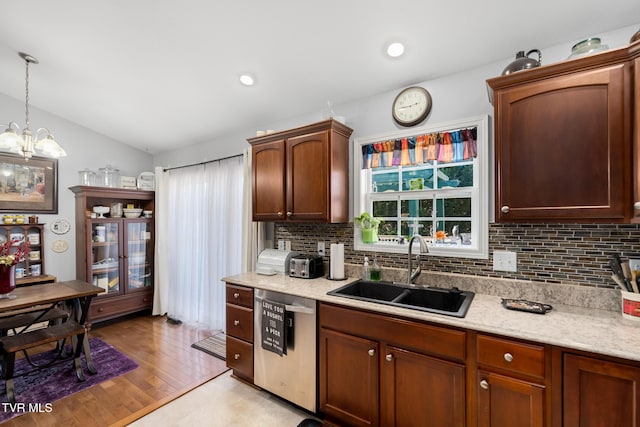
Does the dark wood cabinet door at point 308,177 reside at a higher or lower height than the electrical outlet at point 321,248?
higher

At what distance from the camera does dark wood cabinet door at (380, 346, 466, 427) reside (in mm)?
1463

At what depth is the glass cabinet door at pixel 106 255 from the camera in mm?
3775

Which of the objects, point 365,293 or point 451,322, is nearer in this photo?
point 451,322

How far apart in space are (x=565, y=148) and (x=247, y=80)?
2.25 meters

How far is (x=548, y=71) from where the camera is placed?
1491 millimetres

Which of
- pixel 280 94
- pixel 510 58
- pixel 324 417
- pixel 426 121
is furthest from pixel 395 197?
pixel 324 417

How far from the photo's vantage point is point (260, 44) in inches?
81.4

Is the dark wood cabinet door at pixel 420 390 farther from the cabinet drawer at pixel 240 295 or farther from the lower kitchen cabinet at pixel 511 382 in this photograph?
the cabinet drawer at pixel 240 295

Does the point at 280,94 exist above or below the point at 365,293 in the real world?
above

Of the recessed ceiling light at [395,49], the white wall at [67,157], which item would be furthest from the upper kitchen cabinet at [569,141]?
the white wall at [67,157]

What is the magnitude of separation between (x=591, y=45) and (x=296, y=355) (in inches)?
96.7

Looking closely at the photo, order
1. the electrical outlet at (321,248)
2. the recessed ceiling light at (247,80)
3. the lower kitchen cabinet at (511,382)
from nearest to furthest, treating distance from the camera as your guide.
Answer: the lower kitchen cabinet at (511,382) < the recessed ceiling light at (247,80) < the electrical outlet at (321,248)

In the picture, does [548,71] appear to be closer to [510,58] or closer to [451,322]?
[510,58]

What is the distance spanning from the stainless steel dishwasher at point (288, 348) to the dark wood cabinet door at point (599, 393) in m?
1.31
